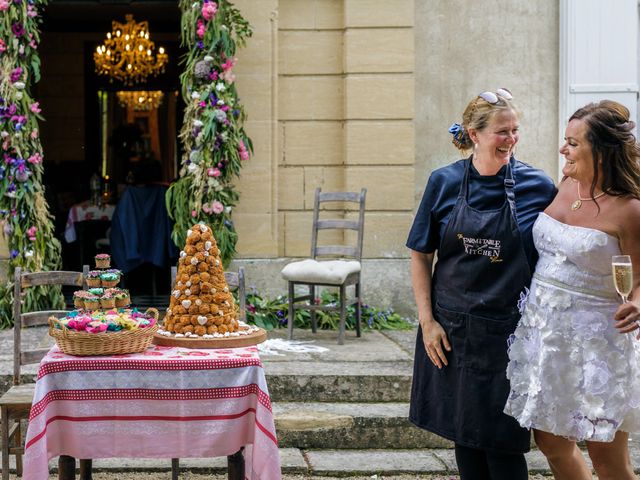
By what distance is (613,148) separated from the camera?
3.13 meters

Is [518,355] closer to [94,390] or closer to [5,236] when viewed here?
[94,390]

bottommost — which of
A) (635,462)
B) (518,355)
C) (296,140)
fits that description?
(635,462)

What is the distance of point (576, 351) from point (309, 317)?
15.5 feet

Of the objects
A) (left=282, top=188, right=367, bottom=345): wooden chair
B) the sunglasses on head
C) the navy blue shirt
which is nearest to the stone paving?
(left=282, top=188, right=367, bottom=345): wooden chair

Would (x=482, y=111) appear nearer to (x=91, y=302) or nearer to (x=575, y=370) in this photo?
(x=575, y=370)

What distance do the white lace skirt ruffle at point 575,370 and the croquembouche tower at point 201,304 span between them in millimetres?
1220

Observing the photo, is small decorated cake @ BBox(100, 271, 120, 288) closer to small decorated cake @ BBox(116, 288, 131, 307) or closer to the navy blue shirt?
small decorated cake @ BBox(116, 288, 131, 307)

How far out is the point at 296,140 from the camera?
8070 millimetres

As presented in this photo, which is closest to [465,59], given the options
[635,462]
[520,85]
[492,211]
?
[520,85]

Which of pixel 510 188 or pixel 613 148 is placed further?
pixel 510 188

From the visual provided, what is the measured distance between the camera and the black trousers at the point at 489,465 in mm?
3209

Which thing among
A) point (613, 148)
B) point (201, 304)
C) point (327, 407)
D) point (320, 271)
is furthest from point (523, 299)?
point (320, 271)

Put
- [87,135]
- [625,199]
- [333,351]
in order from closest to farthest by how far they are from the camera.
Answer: [625,199]
[333,351]
[87,135]

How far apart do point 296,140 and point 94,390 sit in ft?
15.9
